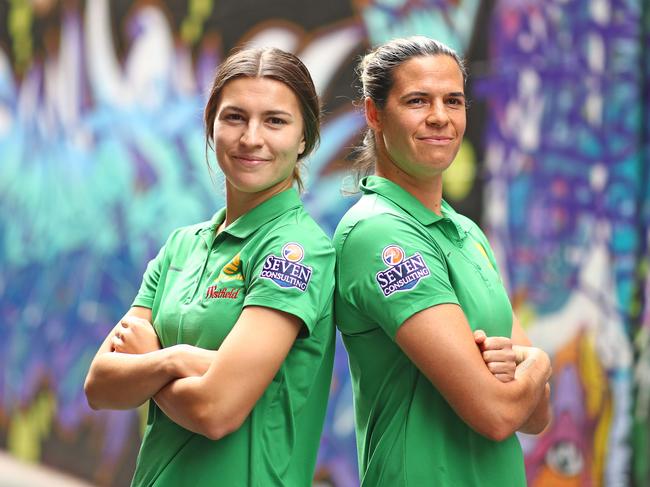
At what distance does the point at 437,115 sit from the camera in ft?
9.30

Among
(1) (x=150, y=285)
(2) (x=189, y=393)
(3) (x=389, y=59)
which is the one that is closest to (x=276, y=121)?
(3) (x=389, y=59)

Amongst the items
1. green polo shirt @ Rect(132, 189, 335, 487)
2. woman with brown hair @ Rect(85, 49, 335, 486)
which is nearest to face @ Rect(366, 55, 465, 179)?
woman with brown hair @ Rect(85, 49, 335, 486)

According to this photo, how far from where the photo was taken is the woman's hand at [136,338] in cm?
280

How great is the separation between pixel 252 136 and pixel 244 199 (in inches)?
8.0

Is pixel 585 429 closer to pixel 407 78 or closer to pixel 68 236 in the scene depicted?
pixel 407 78

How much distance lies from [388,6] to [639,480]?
2523 millimetres

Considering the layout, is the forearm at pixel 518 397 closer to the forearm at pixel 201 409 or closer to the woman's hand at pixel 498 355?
the woman's hand at pixel 498 355

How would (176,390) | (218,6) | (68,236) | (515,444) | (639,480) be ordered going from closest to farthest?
(176,390) < (515,444) < (639,480) < (218,6) < (68,236)

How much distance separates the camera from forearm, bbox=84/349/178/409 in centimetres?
266

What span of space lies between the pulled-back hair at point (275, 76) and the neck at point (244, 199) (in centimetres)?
12

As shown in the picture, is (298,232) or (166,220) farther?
(166,220)

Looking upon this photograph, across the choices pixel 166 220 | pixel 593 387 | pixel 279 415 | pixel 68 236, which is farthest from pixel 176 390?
pixel 68 236

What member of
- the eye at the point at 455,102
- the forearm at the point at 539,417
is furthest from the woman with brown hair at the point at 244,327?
the forearm at the point at 539,417

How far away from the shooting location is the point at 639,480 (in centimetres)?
492
